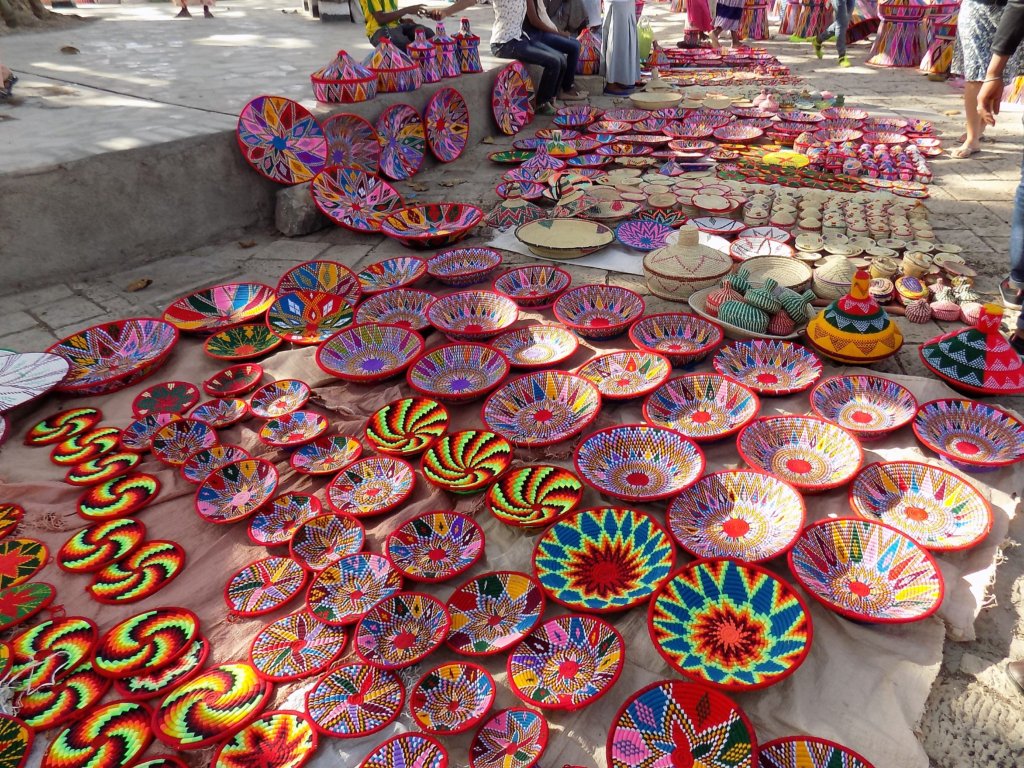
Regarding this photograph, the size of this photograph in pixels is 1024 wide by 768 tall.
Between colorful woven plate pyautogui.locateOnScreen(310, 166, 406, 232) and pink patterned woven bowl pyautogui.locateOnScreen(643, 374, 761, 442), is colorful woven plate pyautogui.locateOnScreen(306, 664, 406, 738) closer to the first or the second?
pink patterned woven bowl pyautogui.locateOnScreen(643, 374, 761, 442)

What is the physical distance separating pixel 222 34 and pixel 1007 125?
7670mm

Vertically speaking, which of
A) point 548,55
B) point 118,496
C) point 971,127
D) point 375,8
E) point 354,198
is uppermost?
point 375,8

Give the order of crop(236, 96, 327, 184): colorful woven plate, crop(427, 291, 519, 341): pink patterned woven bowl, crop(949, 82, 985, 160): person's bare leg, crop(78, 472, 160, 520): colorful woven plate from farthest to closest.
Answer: crop(949, 82, 985, 160): person's bare leg
crop(236, 96, 327, 184): colorful woven plate
crop(427, 291, 519, 341): pink patterned woven bowl
crop(78, 472, 160, 520): colorful woven plate

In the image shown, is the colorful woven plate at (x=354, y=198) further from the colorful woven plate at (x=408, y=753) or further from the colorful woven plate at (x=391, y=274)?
the colorful woven plate at (x=408, y=753)

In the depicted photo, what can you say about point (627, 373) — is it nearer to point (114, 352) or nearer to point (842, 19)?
point (114, 352)

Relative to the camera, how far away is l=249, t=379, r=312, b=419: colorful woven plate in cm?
243

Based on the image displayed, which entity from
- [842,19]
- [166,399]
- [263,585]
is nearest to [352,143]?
[166,399]

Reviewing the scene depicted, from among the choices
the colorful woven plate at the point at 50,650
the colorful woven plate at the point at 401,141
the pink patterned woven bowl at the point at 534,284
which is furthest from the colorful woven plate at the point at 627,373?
the colorful woven plate at the point at 401,141

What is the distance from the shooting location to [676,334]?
8.73 feet

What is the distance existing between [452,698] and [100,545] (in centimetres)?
118

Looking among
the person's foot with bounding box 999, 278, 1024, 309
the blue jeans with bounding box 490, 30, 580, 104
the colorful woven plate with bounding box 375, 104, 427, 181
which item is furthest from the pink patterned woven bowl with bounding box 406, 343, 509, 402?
the blue jeans with bounding box 490, 30, 580, 104

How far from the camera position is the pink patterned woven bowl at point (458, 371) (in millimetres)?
2416

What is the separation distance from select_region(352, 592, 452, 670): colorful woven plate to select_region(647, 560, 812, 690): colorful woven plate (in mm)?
518

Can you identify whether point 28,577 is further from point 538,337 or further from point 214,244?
point 214,244
